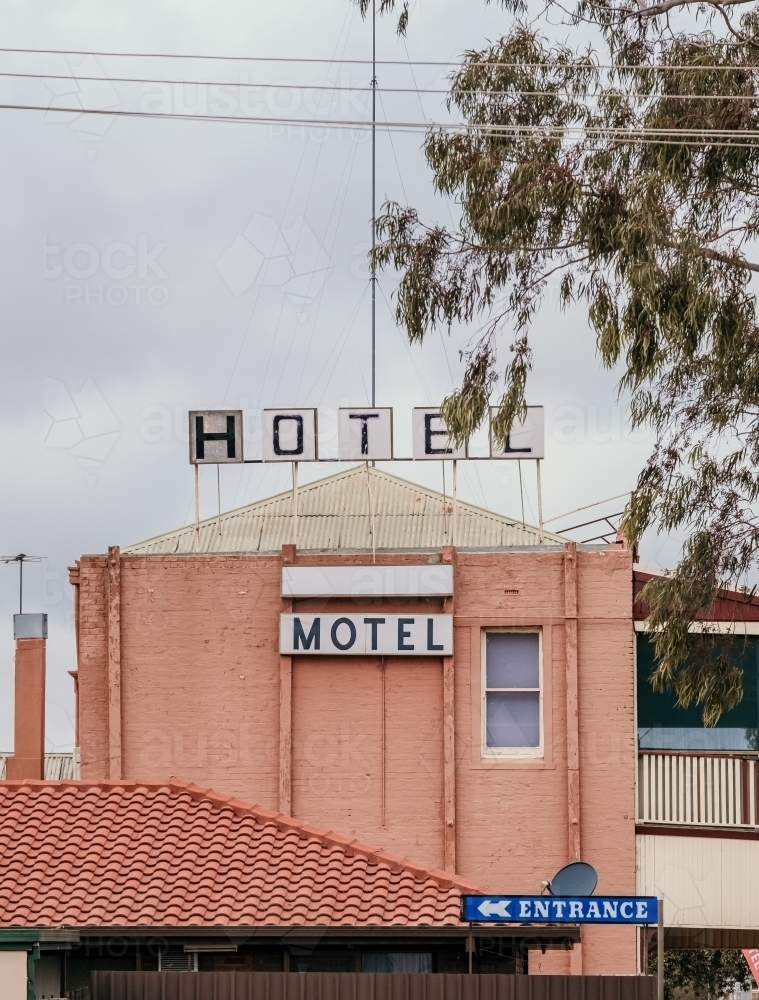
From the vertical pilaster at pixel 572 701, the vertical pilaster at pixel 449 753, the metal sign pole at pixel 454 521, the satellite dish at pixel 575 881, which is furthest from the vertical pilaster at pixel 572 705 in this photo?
the satellite dish at pixel 575 881

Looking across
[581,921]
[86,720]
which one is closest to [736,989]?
[86,720]

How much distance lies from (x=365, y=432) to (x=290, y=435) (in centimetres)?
121

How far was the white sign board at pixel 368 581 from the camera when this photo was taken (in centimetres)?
2595

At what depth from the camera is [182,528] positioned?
28.9 meters

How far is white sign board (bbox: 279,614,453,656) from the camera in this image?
2589 centimetres

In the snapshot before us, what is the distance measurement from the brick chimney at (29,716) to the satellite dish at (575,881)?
8.91 m

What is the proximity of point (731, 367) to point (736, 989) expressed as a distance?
1375 inches

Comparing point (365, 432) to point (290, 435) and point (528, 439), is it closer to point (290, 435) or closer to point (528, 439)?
point (290, 435)

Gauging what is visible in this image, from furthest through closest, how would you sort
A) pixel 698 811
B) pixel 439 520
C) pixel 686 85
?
pixel 439 520, pixel 698 811, pixel 686 85

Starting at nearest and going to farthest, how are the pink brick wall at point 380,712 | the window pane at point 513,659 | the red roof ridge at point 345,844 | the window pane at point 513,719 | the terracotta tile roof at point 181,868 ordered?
the terracotta tile roof at point 181,868 < the red roof ridge at point 345,844 < the pink brick wall at point 380,712 < the window pane at point 513,719 < the window pane at point 513,659

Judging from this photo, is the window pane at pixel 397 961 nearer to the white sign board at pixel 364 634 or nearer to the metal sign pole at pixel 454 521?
the white sign board at pixel 364 634

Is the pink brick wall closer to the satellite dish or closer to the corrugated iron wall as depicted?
the satellite dish

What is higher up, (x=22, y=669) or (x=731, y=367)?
(x=731, y=367)

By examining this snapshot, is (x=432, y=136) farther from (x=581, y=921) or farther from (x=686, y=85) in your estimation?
(x=581, y=921)
